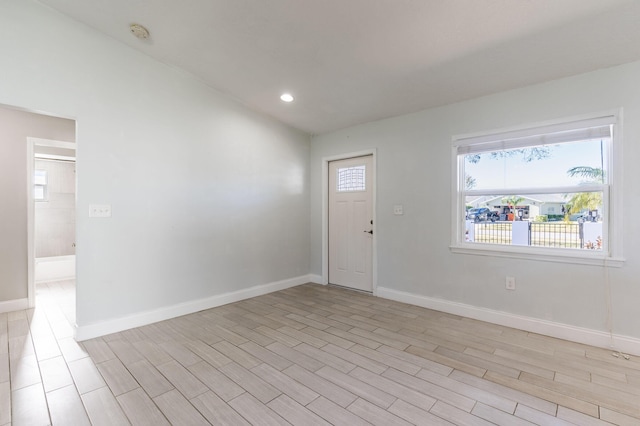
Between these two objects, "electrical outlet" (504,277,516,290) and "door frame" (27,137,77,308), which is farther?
"door frame" (27,137,77,308)

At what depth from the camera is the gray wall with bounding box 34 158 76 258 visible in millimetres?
5230

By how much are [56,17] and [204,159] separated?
1772 millimetres

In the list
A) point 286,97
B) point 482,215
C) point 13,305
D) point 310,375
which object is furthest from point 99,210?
point 482,215

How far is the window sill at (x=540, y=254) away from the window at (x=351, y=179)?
5.40 feet

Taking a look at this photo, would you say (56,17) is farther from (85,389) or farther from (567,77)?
(567,77)

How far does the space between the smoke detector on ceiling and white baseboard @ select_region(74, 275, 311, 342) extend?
284 centimetres

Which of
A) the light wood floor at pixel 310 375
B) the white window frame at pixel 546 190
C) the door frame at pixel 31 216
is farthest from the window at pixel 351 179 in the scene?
the door frame at pixel 31 216

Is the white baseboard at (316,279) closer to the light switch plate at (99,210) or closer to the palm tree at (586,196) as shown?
the light switch plate at (99,210)

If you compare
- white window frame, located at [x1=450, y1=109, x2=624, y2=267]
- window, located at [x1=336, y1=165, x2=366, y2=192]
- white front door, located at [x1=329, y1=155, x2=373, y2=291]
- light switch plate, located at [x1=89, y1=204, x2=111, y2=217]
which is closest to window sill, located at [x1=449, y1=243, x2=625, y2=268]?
white window frame, located at [x1=450, y1=109, x2=624, y2=267]

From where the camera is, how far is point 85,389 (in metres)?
2.02

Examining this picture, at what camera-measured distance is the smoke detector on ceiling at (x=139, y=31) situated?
2738mm

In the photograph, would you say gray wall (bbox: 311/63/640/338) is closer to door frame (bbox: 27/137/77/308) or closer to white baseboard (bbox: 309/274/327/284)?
white baseboard (bbox: 309/274/327/284)

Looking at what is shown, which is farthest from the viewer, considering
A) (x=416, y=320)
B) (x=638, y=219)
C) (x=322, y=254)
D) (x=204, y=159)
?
(x=322, y=254)

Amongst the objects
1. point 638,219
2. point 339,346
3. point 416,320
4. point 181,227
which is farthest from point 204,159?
point 638,219
